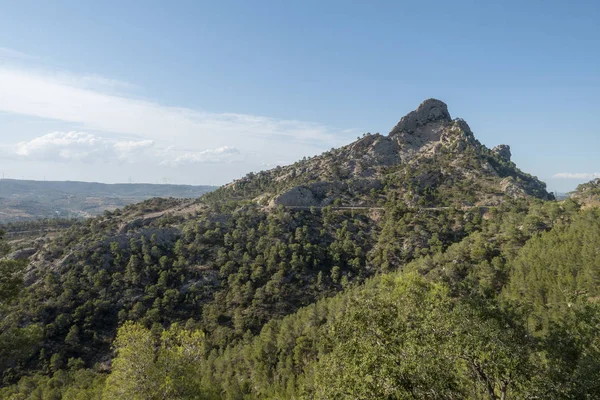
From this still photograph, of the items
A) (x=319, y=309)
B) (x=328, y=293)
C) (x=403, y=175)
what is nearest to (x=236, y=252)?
(x=328, y=293)

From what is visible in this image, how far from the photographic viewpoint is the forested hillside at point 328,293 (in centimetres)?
2106

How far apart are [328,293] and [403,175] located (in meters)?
85.7

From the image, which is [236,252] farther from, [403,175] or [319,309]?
[403,175]

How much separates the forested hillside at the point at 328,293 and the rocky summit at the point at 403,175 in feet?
3.67

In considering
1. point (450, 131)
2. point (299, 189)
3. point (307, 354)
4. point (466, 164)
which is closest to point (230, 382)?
point (307, 354)

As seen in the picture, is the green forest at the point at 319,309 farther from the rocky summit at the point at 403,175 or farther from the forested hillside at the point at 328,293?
the rocky summit at the point at 403,175

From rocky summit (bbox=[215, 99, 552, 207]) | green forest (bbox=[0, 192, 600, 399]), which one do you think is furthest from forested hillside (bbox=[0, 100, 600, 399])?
rocky summit (bbox=[215, 99, 552, 207])

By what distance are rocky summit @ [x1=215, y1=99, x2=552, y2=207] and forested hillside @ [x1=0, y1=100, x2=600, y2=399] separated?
112 centimetres

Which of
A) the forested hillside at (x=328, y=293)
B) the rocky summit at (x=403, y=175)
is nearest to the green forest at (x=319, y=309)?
the forested hillside at (x=328, y=293)

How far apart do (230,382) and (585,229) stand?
7351cm

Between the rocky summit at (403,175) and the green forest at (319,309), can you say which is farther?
the rocky summit at (403,175)

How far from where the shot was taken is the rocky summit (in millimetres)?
135500

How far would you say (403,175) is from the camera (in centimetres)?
15500

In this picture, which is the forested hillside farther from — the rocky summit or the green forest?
the rocky summit
